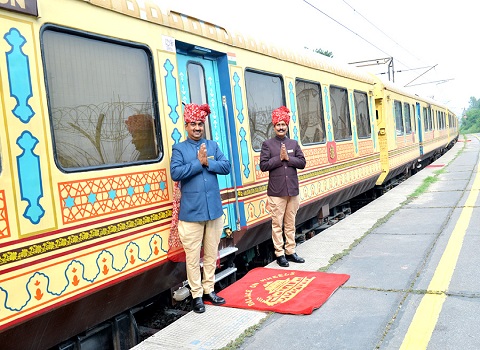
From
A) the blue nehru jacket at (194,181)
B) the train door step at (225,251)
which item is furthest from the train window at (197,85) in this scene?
the train door step at (225,251)

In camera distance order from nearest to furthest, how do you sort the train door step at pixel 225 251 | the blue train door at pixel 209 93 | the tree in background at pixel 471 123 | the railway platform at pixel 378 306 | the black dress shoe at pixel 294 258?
A: the railway platform at pixel 378 306 < the blue train door at pixel 209 93 < the train door step at pixel 225 251 < the black dress shoe at pixel 294 258 < the tree in background at pixel 471 123

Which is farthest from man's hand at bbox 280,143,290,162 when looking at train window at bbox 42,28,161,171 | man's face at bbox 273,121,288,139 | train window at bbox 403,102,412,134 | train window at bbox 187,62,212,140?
train window at bbox 403,102,412,134

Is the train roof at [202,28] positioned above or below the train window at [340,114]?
above

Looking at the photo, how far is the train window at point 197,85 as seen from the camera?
4393 mm

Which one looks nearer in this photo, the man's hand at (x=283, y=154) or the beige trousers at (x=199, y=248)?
the beige trousers at (x=199, y=248)

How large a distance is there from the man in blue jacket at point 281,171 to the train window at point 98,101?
1559mm

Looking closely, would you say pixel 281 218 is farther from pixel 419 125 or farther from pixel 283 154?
pixel 419 125

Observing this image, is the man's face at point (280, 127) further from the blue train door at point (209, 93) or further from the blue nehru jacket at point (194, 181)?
the blue nehru jacket at point (194, 181)

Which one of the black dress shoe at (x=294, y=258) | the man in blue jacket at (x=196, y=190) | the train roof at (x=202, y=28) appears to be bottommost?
the black dress shoe at (x=294, y=258)

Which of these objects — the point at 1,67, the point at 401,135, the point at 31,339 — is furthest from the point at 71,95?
the point at 401,135

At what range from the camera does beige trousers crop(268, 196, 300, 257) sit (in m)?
5.04

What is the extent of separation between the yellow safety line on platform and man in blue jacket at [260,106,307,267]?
1.61 meters

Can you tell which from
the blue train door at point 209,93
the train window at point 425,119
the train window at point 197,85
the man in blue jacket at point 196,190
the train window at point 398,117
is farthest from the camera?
the train window at point 425,119

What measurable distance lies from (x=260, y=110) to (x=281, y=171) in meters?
1.03
